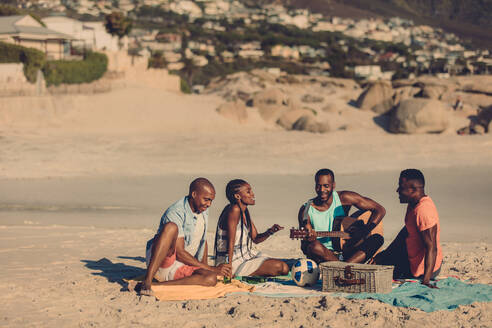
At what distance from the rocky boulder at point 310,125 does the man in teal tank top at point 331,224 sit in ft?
57.1

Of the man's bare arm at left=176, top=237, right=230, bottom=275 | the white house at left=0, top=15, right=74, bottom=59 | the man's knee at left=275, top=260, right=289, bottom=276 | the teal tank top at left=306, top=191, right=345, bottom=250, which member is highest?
the white house at left=0, top=15, right=74, bottom=59

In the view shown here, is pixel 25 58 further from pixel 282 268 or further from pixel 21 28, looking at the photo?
pixel 282 268

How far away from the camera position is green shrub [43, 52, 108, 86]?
27.4 meters

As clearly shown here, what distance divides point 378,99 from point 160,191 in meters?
16.8

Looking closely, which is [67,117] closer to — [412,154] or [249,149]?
[249,149]

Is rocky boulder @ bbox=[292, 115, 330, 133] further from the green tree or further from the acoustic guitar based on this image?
the green tree

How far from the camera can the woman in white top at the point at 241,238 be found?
6820 millimetres

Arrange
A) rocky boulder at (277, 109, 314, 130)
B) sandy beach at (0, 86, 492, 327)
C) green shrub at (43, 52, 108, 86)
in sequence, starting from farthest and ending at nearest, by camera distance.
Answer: green shrub at (43, 52, 108, 86)
rocky boulder at (277, 109, 314, 130)
sandy beach at (0, 86, 492, 327)

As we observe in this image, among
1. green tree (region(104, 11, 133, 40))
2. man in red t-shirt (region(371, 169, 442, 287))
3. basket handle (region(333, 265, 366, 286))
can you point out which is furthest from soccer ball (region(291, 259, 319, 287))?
green tree (region(104, 11, 133, 40))

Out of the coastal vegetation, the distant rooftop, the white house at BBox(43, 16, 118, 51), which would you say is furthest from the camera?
the white house at BBox(43, 16, 118, 51)

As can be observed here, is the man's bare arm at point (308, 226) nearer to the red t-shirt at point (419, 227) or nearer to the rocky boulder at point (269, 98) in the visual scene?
the red t-shirt at point (419, 227)

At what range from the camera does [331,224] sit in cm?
710

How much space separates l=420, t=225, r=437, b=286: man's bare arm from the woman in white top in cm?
132

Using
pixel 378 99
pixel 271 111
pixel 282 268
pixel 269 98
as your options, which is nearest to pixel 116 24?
pixel 269 98
